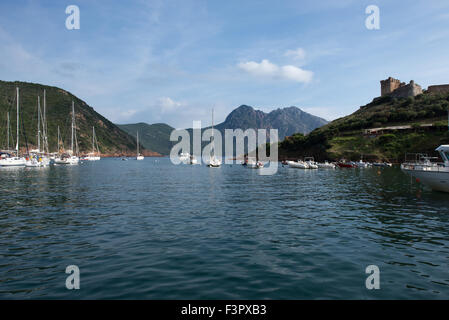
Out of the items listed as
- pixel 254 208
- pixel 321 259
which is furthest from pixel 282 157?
pixel 321 259

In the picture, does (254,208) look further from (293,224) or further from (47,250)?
(47,250)

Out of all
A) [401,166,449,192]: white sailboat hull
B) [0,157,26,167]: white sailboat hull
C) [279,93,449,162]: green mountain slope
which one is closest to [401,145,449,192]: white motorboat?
[401,166,449,192]: white sailboat hull

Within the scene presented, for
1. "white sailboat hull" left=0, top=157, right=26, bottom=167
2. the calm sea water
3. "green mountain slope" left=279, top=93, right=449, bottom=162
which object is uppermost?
"green mountain slope" left=279, top=93, right=449, bottom=162

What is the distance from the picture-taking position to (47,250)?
45.8ft

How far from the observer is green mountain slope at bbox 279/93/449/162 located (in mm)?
126625

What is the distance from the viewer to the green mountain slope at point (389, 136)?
12662cm

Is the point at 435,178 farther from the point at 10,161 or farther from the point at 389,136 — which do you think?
the point at 10,161

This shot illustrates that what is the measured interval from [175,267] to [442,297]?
9302 mm

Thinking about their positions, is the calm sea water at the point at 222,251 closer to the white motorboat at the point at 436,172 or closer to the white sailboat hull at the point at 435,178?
the white sailboat hull at the point at 435,178

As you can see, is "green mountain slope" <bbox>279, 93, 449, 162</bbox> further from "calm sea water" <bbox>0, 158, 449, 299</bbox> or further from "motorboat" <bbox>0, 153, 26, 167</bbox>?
"motorboat" <bbox>0, 153, 26, 167</bbox>

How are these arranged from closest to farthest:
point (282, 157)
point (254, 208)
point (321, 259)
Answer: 1. point (321, 259)
2. point (254, 208)
3. point (282, 157)

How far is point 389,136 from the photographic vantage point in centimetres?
13750

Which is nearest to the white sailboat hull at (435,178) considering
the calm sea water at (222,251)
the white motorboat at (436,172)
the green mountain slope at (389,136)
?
the white motorboat at (436,172)

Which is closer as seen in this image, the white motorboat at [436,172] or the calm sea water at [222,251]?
the calm sea water at [222,251]
